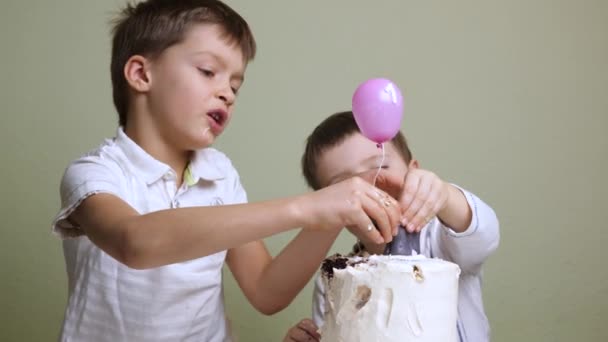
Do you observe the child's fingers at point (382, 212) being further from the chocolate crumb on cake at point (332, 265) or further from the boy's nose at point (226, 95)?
the boy's nose at point (226, 95)

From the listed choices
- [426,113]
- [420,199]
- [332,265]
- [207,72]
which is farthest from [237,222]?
[426,113]

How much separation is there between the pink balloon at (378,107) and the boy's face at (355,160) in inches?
8.5

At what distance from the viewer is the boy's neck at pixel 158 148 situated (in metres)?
0.90

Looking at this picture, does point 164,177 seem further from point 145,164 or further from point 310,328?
point 310,328

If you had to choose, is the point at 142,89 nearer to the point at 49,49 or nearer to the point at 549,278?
the point at 49,49

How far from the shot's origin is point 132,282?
0.86 meters

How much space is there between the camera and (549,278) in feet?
4.37

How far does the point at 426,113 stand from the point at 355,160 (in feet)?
1.54

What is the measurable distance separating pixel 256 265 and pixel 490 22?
27.9 inches

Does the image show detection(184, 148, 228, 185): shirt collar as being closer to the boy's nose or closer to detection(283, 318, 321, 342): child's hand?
the boy's nose

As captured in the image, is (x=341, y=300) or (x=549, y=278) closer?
(x=341, y=300)

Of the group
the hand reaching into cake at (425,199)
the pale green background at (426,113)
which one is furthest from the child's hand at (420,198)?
the pale green background at (426,113)

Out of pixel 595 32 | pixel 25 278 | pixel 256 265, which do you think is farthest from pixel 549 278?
pixel 25 278

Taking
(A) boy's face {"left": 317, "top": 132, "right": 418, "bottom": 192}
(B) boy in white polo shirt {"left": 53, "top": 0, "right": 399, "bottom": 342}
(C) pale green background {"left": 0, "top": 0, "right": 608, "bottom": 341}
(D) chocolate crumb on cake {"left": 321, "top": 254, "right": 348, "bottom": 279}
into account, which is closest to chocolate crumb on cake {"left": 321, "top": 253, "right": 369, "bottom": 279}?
(D) chocolate crumb on cake {"left": 321, "top": 254, "right": 348, "bottom": 279}
